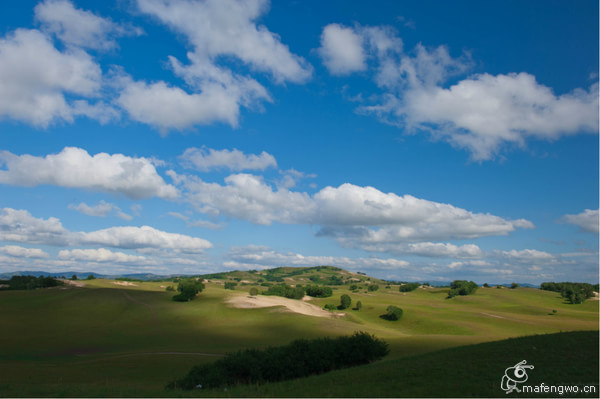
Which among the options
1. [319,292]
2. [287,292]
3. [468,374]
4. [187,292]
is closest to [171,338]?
[187,292]

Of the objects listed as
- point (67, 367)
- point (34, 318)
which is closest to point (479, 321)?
point (67, 367)

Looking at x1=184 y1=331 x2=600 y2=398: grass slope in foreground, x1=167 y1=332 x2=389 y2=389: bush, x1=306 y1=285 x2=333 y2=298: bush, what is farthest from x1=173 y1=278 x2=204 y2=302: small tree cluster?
x1=184 y1=331 x2=600 y2=398: grass slope in foreground

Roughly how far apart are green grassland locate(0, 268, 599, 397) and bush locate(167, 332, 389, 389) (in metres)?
3.71

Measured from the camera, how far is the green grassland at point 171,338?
77.8 ft

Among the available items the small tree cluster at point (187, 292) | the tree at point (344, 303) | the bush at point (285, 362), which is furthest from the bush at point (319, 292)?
the bush at point (285, 362)

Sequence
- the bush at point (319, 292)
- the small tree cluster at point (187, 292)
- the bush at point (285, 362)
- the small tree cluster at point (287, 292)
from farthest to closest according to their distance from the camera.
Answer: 1. the bush at point (319, 292)
2. the small tree cluster at point (287, 292)
3. the small tree cluster at point (187, 292)
4. the bush at point (285, 362)

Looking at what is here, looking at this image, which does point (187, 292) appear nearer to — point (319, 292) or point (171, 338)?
point (171, 338)

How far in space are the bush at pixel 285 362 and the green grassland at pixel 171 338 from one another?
3711mm

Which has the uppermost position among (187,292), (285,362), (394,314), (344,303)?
(285,362)

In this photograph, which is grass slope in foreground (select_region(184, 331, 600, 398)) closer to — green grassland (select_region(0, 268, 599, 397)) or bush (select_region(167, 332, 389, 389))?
green grassland (select_region(0, 268, 599, 397))

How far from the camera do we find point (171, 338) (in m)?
71.2

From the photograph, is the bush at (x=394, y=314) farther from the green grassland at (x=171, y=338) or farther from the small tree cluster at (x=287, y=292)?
the small tree cluster at (x=287, y=292)

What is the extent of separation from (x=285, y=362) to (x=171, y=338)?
157 ft

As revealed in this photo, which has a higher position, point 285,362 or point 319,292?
point 285,362
